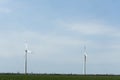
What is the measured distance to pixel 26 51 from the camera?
362ft
